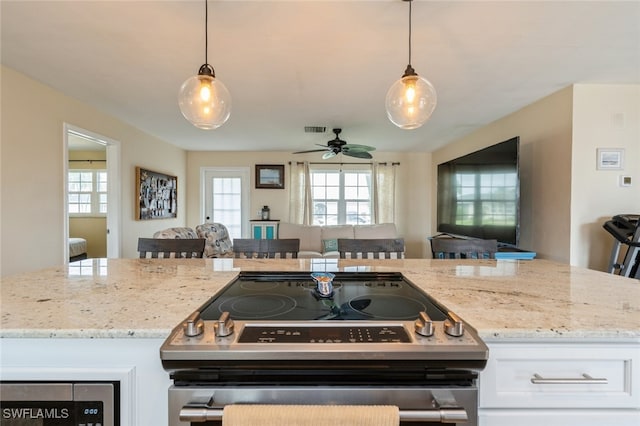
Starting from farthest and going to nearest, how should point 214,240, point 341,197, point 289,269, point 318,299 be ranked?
point 341,197, point 214,240, point 289,269, point 318,299

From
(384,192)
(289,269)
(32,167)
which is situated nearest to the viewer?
(289,269)

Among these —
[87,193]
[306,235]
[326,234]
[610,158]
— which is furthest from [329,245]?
[87,193]

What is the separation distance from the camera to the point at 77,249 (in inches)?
211

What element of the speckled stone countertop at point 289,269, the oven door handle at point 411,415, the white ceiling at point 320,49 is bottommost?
the oven door handle at point 411,415

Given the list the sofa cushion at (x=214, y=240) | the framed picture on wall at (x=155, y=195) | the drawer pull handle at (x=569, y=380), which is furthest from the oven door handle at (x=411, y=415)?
the framed picture on wall at (x=155, y=195)

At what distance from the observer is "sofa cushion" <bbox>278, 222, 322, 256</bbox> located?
176 inches

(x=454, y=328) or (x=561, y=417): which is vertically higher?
(x=454, y=328)

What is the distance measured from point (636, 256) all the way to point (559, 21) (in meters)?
1.88

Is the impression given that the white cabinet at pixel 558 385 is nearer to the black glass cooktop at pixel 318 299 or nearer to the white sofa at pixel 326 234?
the black glass cooktop at pixel 318 299

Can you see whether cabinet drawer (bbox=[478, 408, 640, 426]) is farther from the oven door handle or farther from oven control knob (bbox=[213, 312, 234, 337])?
oven control knob (bbox=[213, 312, 234, 337])

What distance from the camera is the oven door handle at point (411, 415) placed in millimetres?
652

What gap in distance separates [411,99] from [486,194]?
7.91 ft

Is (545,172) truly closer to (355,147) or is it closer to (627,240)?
(627,240)

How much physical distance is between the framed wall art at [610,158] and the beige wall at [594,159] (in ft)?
0.12
